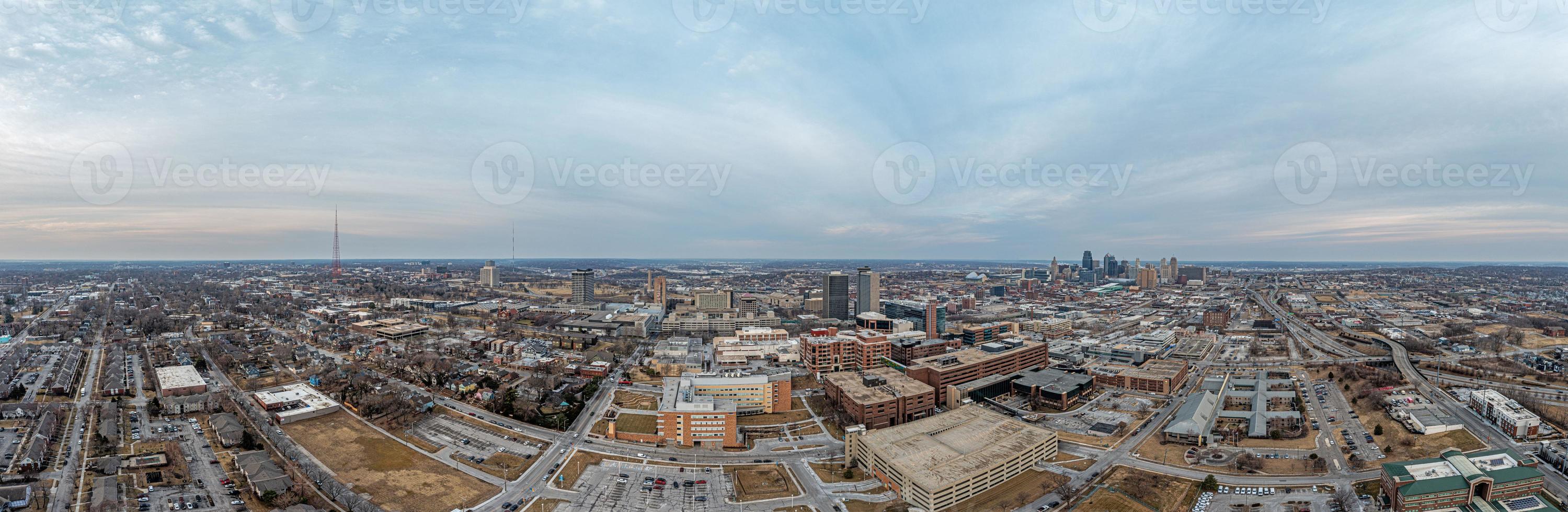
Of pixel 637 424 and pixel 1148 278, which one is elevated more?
pixel 1148 278

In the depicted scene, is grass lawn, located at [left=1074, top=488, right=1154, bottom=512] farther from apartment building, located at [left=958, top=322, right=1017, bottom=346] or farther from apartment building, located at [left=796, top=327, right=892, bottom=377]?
apartment building, located at [left=958, top=322, right=1017, bottom=346]

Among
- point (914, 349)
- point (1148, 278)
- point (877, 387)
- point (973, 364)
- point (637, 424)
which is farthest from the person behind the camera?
point (1148, 278)

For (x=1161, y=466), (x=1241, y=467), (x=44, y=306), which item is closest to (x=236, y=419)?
(x=1161, y=466)

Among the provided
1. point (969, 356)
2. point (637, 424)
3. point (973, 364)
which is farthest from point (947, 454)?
point (969, 356)

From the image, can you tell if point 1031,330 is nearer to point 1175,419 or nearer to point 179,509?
point 1175,419

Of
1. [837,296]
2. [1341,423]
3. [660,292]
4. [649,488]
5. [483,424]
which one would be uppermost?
[837,296]

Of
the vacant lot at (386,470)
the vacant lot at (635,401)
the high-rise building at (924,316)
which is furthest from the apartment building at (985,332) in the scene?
the vacant lot at (386,470)

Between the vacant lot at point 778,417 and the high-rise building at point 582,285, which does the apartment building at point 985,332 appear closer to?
the vacant lot at point 778,417

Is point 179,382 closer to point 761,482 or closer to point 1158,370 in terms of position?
point 761,482
